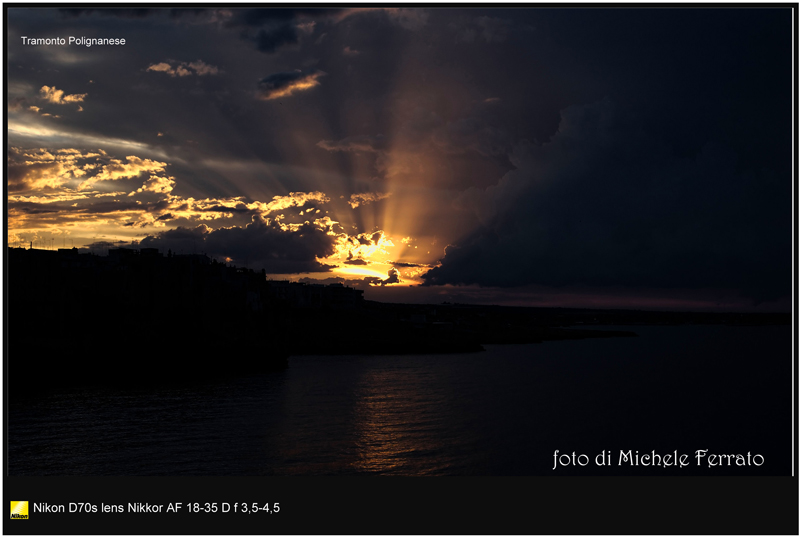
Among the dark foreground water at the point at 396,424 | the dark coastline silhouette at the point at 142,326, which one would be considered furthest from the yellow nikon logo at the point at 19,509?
the dark coastline silhouette at the point at 142,326

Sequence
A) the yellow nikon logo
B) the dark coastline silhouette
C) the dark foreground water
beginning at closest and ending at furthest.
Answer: the yellow nikon logo < the dark foreground water < the dark coastline silhouette

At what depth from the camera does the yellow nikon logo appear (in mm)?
15445

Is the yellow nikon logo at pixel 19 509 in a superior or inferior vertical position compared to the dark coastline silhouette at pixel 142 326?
inferior

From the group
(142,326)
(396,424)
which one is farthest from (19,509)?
(142,326)

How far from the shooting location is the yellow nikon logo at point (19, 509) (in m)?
15.4

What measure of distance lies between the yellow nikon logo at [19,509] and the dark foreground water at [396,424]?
35.4 feet

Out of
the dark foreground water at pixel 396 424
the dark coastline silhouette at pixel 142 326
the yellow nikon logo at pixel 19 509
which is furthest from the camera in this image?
the dark coastline silhouette at pixel 142 326

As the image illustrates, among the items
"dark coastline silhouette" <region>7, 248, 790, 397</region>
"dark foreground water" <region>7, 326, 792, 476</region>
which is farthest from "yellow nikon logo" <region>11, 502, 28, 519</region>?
"dark coastline silhouette" <region>7, 248, 790, 397</region>

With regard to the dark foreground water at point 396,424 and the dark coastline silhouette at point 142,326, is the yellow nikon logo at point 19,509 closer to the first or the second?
the dark foreground water at point 396,424

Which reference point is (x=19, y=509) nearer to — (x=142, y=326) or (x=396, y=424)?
(x=396, y=424)

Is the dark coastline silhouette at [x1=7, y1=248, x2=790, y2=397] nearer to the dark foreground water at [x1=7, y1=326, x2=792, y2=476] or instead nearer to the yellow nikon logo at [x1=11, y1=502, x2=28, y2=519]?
the dark foreground water at [x1=7, y1=326, x2=792, y2=476]

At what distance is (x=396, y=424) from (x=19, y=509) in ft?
82.6

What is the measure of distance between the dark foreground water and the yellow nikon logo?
10.8m

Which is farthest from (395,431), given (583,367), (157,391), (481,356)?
(481,356)
